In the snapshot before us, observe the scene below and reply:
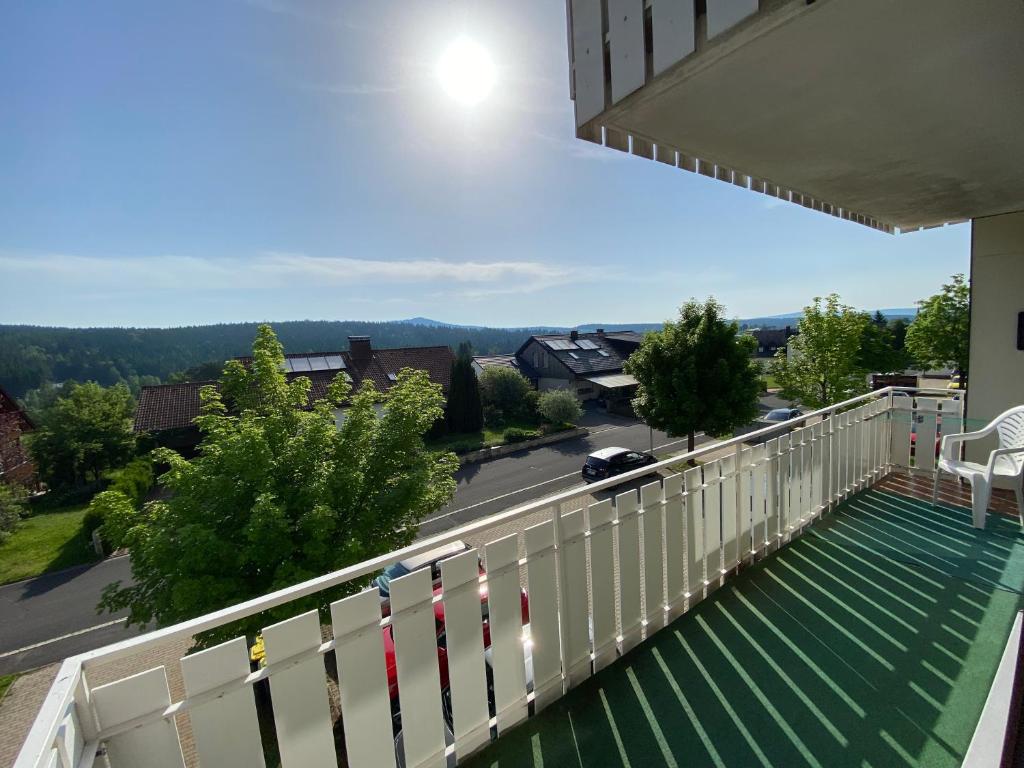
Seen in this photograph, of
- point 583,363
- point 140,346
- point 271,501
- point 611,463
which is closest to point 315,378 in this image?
point 611,463

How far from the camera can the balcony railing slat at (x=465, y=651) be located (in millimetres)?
1695

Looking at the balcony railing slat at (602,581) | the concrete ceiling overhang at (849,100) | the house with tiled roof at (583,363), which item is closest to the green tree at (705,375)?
the concrete ceiling overhang at (849,100)

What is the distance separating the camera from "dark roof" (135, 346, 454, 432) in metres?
21.0

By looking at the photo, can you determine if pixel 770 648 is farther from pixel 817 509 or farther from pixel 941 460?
pixel 941 460

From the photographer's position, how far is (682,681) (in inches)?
86.8

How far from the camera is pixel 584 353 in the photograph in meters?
33.2

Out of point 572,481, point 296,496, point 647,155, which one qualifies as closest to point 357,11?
point 647,155

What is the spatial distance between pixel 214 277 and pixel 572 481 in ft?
191

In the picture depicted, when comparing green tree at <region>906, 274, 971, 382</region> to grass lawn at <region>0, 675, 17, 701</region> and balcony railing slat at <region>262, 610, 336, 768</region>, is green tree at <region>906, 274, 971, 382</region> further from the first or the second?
grass lawn at <region>0, 675, 17, 701</region>

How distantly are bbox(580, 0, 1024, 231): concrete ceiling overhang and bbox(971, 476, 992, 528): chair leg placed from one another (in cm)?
230

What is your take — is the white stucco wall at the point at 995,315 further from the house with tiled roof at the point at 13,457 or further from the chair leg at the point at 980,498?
the house with tiled roof at the point at 13,457

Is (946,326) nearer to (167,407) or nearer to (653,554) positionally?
(653,554)

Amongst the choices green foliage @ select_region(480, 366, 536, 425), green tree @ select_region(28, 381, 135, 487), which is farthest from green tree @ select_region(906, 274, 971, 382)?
green tree @ select_region(28, 381, 135, 487)

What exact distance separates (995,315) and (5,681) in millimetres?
15039
